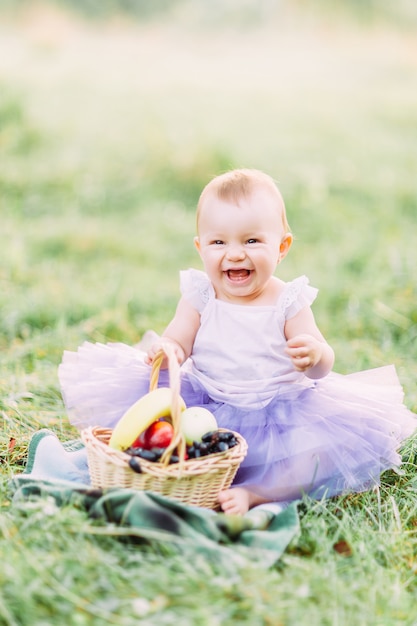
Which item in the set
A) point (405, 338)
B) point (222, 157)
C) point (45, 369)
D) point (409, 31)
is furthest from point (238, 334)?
point (409, 31)

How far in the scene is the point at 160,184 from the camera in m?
6.74

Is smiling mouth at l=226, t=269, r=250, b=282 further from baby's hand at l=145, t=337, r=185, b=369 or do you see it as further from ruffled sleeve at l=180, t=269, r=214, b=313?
baby's hand at l=145, t=337, r=185, b=369

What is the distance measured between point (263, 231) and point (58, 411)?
3.91ft

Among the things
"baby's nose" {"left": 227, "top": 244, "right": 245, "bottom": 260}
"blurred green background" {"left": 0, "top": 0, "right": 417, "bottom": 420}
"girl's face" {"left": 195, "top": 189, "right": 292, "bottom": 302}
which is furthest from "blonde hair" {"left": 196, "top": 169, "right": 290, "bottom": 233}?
"blurred green background" {"left": 0, "top": 0, "right": 417, "bottom": 420}

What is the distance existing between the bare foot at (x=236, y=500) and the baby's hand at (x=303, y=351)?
423mm

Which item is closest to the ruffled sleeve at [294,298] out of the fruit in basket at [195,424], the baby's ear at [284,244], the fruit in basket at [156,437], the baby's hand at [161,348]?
the baby's ear at [284,244]

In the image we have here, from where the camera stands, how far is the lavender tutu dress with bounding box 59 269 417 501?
2.41 metres

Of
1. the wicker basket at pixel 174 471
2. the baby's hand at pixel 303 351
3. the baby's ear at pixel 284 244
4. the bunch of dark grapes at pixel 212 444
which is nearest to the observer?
the wicker basket at pixel 174 471

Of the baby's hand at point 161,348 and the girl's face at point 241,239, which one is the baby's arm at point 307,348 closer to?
the girl's face at point 241,239

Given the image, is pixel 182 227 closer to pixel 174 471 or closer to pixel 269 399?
pixel 269 399

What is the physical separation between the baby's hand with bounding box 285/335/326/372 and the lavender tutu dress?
0.19m

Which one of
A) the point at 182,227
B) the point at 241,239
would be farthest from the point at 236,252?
the point at 182,227

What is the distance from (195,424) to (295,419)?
37 cm

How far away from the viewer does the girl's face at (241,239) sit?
2.51 metres
